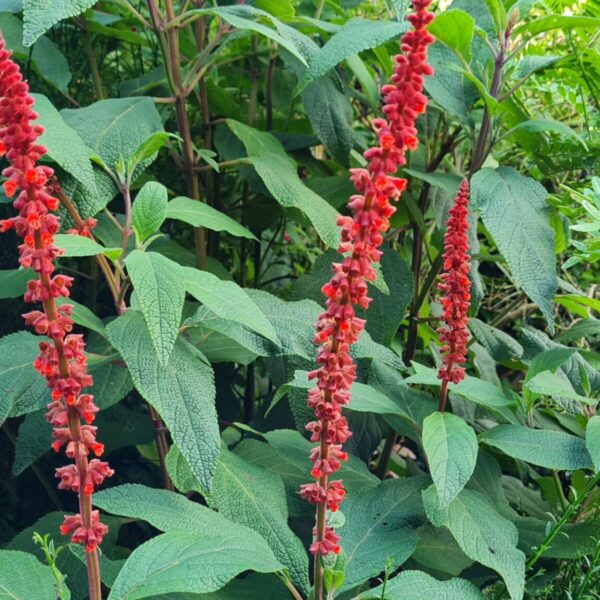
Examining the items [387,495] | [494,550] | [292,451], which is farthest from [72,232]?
[494,550]

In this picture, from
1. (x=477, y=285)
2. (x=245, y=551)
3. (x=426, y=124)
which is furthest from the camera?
(x=426, y=124)

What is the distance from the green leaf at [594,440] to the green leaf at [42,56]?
115 cm

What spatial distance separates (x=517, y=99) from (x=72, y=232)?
0.95 meters

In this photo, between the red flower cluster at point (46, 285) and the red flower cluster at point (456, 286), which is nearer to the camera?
the red flower cluster at point (46, 285)

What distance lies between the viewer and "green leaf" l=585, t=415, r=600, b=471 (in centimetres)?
107

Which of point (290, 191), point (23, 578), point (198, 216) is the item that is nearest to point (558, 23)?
point (290, 191)

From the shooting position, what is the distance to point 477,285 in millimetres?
1566

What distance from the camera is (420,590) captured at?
1042 mm

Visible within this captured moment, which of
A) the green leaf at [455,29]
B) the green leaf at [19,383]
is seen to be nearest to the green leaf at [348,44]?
the green leaf at [455,29]

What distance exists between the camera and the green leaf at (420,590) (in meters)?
1.02

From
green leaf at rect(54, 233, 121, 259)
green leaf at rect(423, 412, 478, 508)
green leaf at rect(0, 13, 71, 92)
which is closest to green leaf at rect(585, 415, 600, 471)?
green leaf at rect(423, 412, 478, 508)

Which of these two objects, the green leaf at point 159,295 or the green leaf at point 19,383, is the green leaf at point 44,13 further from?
the green leaf at point 19,383

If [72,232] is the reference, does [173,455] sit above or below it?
below

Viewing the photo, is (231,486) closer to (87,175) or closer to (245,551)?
(245,551)
